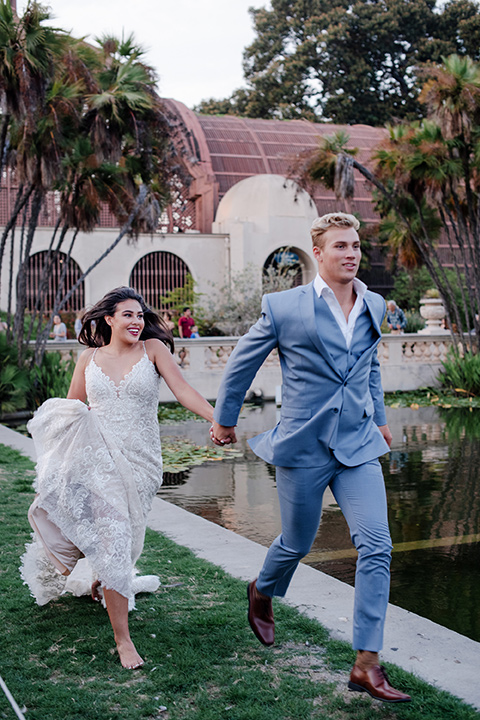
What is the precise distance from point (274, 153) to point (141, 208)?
20.2 meters

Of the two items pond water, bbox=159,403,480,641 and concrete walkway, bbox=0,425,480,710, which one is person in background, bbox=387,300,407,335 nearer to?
pond water, bbox=159,403,480,641

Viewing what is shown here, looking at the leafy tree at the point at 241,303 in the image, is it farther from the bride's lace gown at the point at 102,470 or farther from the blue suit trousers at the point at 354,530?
the blue suit trousers at the point at 354,530

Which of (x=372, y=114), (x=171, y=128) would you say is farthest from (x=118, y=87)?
(x=372, y=114)

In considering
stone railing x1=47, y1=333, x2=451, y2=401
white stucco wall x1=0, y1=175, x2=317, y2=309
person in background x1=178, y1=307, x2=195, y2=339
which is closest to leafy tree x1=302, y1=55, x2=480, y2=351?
stone railing x1=47, y1=333, x2=451, y2=401

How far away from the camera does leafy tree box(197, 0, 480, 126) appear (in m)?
51.3

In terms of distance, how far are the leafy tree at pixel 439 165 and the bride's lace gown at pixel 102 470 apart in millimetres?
15299

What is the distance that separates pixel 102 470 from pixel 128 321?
0.81m

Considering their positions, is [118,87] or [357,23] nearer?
[118,87]

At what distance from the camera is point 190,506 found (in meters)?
7.84

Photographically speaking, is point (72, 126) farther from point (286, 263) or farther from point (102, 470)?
point (286, 263)

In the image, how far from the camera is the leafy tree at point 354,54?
168ft

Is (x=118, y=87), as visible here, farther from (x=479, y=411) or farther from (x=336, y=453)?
(x=336, y=453)

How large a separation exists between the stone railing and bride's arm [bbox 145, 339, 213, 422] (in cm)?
1336

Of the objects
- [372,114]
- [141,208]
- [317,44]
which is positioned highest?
[317,44]
